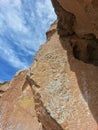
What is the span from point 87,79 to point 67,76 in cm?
33

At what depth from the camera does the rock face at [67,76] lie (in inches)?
195

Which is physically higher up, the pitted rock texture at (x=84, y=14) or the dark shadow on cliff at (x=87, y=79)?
the pitted rock texture at (x=84, y=14)

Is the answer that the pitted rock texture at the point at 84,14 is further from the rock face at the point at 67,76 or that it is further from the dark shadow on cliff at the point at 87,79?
the dark shadow on cliff at the point at 87,79

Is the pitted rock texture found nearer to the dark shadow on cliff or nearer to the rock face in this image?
the rock face

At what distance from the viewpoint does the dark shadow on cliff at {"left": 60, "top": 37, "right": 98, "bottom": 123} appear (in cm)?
502

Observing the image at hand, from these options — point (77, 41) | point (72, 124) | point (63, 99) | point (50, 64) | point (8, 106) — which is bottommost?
point (72, 124)

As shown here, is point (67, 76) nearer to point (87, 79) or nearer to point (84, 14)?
point (87, 79)

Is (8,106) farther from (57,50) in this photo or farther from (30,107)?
(57,50)

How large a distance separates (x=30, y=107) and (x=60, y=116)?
2147mm

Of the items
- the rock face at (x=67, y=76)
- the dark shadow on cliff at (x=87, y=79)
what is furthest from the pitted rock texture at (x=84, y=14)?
the dark shadow on cliff at (x=87, y=79)

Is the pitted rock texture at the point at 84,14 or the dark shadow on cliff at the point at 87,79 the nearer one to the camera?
the dark shadow on cliff at the point at 87,79

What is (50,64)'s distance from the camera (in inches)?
222

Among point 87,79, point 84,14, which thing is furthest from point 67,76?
point 84,14

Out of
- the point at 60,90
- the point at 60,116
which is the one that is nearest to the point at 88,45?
the point at 60,90
